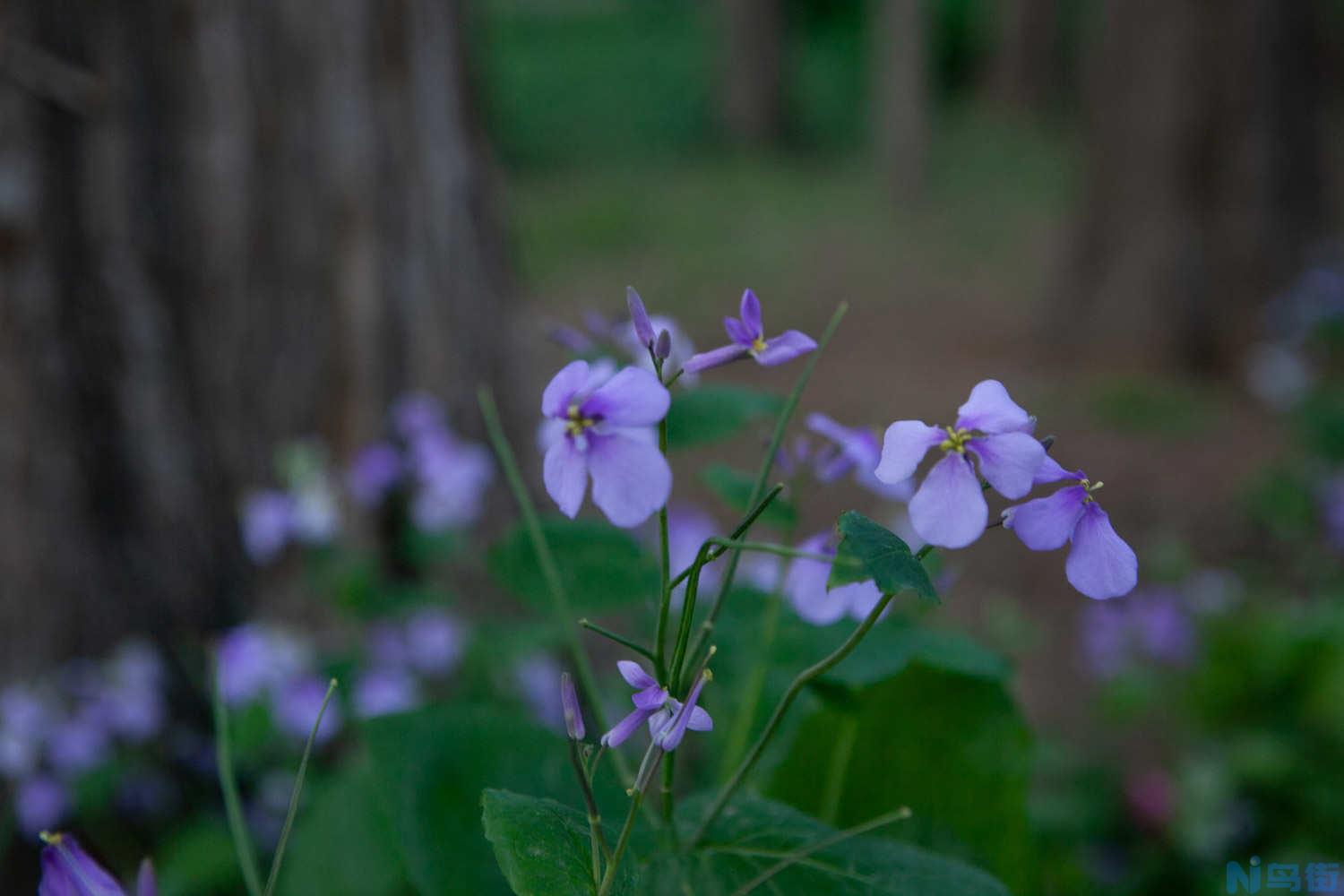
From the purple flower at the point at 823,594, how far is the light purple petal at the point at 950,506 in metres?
0.13

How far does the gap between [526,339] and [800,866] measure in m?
1.75

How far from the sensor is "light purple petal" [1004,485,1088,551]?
53 cm

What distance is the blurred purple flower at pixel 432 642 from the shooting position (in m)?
1.70

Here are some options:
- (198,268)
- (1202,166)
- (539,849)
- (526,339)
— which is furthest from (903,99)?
(539,849)

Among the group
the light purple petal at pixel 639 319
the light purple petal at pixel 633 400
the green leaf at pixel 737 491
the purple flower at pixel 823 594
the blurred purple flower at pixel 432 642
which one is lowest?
the blurred purple flower at pixel 432 642

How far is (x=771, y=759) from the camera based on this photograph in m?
1.01

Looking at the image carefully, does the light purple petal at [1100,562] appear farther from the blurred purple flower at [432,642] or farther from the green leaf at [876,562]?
the blurred purple flower at [432,642]

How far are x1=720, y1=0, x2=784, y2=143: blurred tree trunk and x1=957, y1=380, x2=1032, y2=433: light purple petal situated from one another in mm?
9957

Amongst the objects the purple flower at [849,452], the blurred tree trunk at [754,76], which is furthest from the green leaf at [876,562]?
the blurred tree trunk at [754,76]

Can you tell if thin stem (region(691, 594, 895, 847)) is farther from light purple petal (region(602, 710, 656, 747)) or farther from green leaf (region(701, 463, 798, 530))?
green leaf (region(701, 463, 798, 530))

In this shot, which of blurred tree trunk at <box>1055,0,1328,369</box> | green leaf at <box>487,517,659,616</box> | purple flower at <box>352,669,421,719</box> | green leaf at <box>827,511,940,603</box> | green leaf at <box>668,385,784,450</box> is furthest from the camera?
blurred tree trunk at <box>1055,0,1328,369</box>

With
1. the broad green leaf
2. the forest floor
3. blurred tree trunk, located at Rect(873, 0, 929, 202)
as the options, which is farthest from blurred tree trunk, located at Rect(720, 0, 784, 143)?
the broad green leaf

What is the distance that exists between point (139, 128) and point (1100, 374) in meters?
3.61

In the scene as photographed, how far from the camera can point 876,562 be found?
0.47 m
